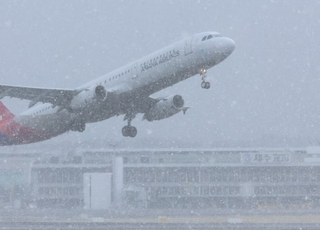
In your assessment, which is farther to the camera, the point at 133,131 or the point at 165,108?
the point at 133,131

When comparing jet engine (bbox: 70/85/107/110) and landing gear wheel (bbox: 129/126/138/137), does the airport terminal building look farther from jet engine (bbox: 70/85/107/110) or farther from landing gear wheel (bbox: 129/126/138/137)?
jet engine (bbox: 70/85/107/110)

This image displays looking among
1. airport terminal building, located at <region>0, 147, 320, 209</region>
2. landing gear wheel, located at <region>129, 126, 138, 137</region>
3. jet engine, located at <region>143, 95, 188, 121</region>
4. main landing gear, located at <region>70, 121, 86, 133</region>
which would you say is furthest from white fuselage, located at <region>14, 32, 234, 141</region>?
airport terminal building, located at <region>0, 147, 320, 209</region>

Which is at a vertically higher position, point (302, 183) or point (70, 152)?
point (70, 152)

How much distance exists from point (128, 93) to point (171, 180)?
4790 cm

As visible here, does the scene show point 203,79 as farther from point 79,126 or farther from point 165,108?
point 79,126

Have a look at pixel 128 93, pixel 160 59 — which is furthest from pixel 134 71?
pixel 160 59

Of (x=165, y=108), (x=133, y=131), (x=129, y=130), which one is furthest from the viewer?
(x=133, y=131)

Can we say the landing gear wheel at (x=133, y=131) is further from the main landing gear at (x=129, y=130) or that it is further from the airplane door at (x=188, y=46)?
the airplane door at (x=188, y=46)

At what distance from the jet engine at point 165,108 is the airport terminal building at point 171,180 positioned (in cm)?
3442

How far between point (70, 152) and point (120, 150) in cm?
965

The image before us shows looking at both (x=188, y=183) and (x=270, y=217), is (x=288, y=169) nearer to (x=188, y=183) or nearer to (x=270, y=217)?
(x=188, y=183)

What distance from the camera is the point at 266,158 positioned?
89000mm

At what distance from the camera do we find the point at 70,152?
90188mm

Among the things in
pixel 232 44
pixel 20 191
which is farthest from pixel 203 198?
pixel 232 44
